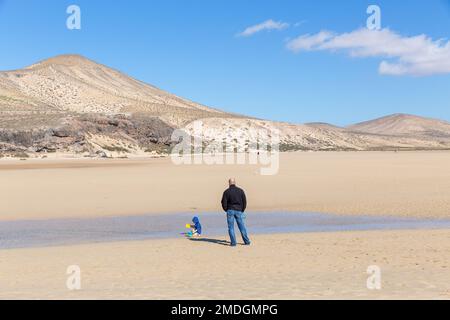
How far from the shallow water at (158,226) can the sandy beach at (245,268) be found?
116 centimetres

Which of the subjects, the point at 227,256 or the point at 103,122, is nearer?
the point at 227,256

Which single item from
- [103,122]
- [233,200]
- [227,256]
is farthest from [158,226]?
[103,122]

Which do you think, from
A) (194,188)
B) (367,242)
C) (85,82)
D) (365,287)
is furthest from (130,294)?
(85,82)

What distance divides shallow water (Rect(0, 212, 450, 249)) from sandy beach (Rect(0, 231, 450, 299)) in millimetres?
1156

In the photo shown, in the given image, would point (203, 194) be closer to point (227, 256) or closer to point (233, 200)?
point (233, 200)

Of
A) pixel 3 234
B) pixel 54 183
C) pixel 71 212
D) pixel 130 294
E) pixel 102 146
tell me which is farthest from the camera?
pixel 102 146

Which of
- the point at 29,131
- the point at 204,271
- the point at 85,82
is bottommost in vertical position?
the point at 204,271

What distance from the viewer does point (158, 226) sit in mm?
15797

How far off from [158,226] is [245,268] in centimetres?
618

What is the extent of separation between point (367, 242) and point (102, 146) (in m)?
58.2

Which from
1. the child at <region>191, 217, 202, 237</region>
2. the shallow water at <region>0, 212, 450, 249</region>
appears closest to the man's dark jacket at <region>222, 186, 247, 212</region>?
the child at <region>191, 217, 202, 237</region>

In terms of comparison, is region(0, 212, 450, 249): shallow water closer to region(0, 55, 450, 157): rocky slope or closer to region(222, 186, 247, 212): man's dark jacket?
region(222, 186, 247, 212): man's dark jacket

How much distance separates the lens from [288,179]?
3125 centimetres

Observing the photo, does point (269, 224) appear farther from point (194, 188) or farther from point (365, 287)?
point (194, 188)
